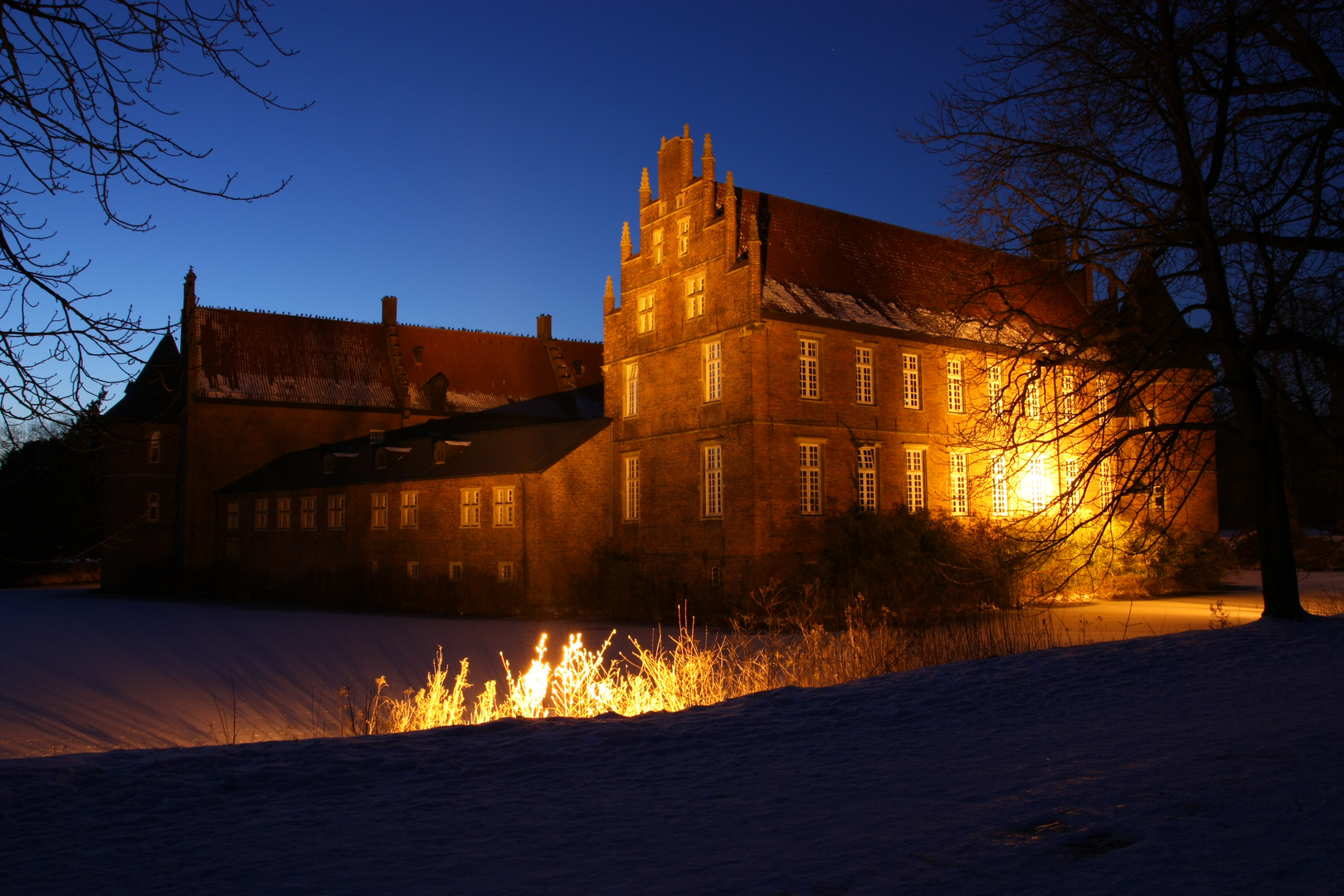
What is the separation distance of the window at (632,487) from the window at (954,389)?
9705 mm

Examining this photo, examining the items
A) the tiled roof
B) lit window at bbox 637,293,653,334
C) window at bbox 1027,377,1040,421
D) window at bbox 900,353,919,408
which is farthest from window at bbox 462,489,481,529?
window at bbox 1027,377,1040,421

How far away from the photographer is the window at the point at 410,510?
117 feet

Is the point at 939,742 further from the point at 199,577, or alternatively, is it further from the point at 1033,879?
the point at 199,577

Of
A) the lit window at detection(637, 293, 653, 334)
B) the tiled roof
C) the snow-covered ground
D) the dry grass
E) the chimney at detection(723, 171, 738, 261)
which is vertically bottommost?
the snow-covered ground

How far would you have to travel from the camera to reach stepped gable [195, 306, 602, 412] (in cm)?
4781

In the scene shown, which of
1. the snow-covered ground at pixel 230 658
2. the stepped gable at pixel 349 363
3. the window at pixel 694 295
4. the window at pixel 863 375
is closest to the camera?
the snow-covered ground at pixel 230 658

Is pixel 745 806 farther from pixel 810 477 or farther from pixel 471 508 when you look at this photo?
pixel 471 508

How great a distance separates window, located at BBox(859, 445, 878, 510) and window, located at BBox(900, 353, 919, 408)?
216 centimetres

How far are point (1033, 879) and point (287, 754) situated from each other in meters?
4.87

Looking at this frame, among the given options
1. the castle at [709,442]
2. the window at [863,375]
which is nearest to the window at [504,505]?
the castle at [709,442]

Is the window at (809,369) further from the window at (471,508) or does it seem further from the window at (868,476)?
the window at (471,508)

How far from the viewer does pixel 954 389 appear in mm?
31344

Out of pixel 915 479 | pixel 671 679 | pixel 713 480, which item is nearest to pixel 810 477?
pixel 713 480

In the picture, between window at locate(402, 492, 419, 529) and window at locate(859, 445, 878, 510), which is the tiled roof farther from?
window at locate(859, 445, 878, 510)
